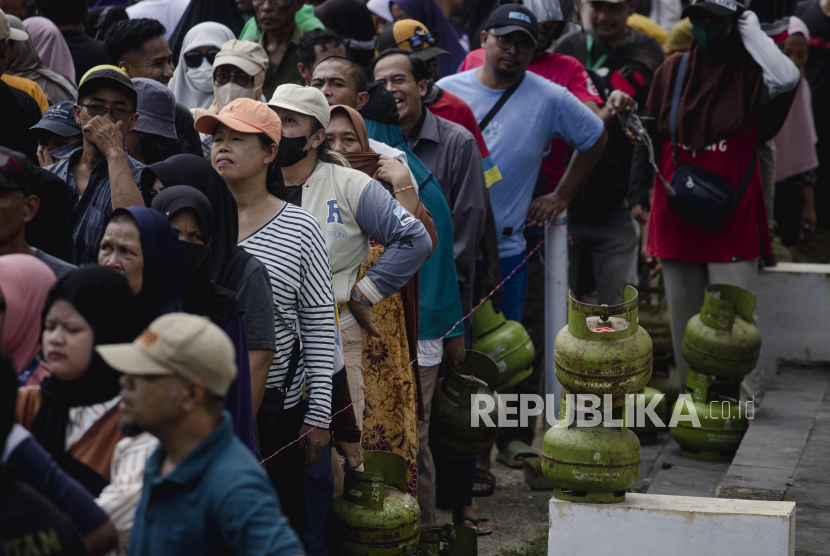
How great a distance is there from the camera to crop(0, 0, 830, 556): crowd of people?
2078 mm

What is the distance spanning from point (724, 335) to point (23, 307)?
425 centimetres

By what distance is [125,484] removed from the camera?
224 cm

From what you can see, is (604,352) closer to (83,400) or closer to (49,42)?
(83,400)

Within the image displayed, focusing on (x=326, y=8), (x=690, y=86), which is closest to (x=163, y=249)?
(x=690, y=86)

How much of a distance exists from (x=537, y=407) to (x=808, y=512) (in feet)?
6.03

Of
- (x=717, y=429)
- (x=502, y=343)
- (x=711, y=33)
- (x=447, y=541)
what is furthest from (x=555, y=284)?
(x=447, y=541)

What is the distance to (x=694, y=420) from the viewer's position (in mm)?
5754

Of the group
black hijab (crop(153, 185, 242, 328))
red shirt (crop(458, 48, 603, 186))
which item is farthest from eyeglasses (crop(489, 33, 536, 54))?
black hijab (crop(153, 185, 242, 328))

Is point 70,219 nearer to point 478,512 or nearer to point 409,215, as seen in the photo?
point 409,215

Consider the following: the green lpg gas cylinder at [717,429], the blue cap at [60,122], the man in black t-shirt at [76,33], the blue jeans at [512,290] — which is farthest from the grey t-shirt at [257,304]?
the green lpg gas cylinder at [717,429]

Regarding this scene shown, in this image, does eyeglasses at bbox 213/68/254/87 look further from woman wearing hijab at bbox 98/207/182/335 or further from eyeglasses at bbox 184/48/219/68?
woman wearing hijab at bbox 98/207/182/335

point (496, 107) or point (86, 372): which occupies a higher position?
point (86, 372)

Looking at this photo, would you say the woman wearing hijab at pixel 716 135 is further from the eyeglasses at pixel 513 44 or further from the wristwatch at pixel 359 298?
the wristwatch at pixel 359 298

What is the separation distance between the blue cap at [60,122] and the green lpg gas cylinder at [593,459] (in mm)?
2262
